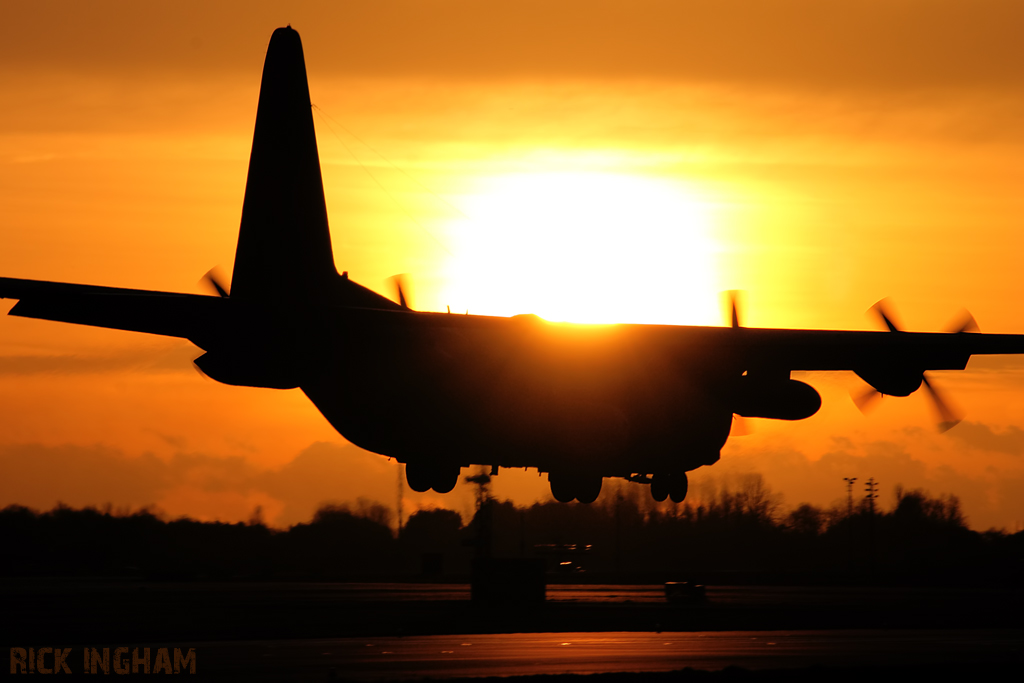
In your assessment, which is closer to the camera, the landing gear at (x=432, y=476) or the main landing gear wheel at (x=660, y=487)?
the landing gear at (x=432, y=476)

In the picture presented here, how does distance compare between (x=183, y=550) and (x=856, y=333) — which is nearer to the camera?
(x=856, y=333)

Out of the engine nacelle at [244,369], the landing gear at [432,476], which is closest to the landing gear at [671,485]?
the landing gear at [432,476]

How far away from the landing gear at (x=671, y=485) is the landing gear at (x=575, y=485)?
2168 millimetres

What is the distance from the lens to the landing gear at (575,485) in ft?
101

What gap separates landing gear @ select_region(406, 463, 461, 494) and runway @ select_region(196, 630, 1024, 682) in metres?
6.44

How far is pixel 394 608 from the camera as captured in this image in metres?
67.9

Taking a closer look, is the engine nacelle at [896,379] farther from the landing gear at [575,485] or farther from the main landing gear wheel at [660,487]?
the landing gear at [575,485]

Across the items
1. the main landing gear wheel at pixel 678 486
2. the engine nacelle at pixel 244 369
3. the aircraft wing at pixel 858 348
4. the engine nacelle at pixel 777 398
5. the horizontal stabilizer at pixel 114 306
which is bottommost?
the main landing gear wheel at pixel 678 486

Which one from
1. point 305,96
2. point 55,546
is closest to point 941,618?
point 305,96

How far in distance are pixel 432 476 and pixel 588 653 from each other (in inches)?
630

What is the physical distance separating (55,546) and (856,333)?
85.2 metres

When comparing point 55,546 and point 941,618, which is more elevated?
point 55,546

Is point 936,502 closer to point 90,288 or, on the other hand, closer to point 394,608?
point 394,608

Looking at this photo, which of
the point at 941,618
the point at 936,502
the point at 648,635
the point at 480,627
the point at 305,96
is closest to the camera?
the point at 305,96
